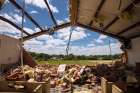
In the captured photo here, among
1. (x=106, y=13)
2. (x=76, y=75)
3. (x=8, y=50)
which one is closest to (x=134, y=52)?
(x=76, y=75)

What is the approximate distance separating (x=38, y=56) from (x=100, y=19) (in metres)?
20.0

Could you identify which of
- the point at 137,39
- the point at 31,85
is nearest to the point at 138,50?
the point at 137,39

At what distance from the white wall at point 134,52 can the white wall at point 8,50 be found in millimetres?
6330

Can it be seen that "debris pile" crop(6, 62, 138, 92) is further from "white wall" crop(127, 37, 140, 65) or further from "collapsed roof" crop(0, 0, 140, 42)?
"collapsed roof" crop(0, 0, 140, 42)

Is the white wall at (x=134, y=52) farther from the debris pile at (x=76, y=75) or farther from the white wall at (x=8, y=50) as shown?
the white wall at (x=8, y=50)

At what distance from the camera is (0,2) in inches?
208

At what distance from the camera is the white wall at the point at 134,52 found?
549 inches

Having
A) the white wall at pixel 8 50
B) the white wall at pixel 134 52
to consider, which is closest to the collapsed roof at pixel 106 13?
the white wall at pixel 134 52

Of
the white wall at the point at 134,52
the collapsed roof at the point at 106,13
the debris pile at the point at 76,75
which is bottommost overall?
the debris pile at the point at 76,75

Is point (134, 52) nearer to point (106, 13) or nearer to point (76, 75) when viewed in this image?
point (76, 75)

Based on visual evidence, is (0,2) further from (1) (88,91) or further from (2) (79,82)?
(2) (79,82)

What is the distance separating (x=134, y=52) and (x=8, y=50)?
6.48 metres

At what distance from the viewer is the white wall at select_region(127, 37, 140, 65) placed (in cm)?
1395

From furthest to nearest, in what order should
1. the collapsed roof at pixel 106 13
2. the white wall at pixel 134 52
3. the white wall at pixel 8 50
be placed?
the white wall at pixel 134 52 < the white wall at pixel 8 50 < the collapsed roof at pixel 106 13
